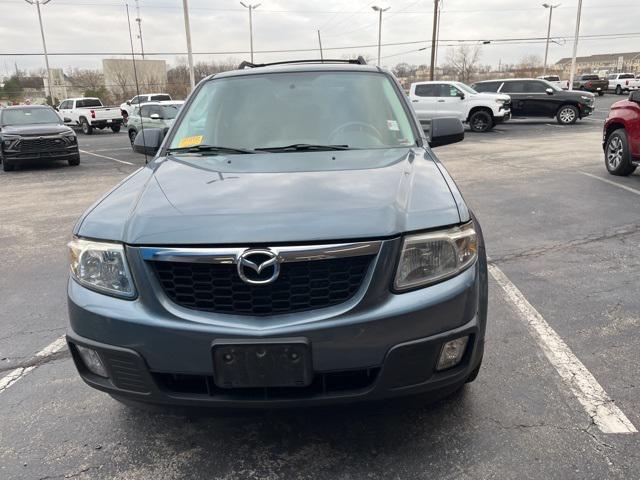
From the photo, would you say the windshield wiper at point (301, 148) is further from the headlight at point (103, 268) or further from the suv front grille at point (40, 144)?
the suv front grille at point (40, 144)

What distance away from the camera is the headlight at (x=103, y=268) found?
209 centimetres

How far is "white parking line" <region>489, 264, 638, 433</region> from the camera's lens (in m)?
2.54

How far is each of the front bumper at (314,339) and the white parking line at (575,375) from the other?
959mm

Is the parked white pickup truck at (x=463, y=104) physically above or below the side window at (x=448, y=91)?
below

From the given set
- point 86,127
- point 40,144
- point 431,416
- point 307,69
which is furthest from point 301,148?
point 86,127

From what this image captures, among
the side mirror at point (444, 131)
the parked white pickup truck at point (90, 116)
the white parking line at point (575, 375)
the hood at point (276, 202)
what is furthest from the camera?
the parked white pickup truck at point (90, 116)

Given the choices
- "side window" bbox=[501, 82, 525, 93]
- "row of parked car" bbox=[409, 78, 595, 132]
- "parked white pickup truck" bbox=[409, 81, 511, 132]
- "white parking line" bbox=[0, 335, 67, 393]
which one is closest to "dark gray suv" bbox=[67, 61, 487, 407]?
"white parking line" bbox=[0, 335, 67, 393]

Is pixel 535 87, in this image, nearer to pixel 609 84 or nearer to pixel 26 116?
pixel 26 116

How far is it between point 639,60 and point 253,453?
123 meters

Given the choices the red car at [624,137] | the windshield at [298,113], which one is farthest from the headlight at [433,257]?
the red car at [624,137]

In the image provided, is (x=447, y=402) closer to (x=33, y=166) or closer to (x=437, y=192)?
(x=437, y=192)

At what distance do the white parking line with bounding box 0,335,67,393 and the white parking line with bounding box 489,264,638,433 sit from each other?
3.16 meters

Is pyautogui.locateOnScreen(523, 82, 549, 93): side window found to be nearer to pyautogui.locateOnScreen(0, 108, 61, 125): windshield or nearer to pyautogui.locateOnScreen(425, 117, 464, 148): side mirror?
pyautogui.locateOnScreen(0, 108, 61, 125): windshield

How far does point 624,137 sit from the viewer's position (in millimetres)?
8711
